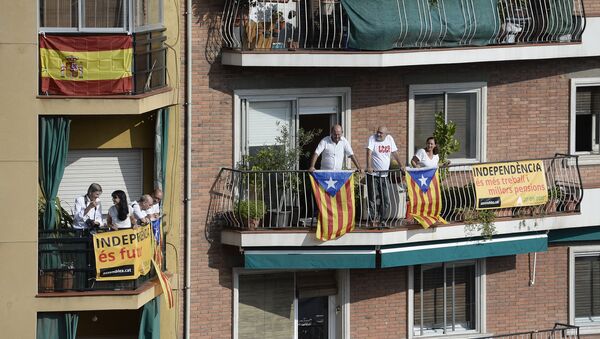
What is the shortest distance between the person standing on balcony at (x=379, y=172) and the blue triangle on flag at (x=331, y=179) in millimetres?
555

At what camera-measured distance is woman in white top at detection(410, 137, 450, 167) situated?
1578 inches

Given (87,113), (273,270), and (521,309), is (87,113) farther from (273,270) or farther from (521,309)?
(521,309)

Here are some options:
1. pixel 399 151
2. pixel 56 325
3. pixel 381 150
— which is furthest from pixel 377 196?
pixel 56 325

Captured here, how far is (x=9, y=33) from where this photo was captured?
36.0 metres

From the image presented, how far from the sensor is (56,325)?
121 ft

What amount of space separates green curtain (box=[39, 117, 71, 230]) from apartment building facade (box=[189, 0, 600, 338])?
11.0 ft

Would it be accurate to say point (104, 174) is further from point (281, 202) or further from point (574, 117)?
point (574, 117)

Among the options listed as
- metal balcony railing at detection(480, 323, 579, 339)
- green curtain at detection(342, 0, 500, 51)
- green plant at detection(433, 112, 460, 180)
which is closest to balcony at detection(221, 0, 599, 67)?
green curtain at detection(342, 0, 500, 51)

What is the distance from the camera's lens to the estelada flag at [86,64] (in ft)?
120

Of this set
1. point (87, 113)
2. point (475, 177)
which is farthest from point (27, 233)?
point (475, 177)

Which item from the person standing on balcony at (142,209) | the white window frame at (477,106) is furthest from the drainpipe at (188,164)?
the white window frame at (477,106)

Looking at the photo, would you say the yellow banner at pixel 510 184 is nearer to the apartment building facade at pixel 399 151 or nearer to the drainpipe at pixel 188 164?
the apartment building facade at pixel 399 151

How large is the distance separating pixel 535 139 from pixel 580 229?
1.95 m

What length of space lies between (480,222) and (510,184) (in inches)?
40.2
